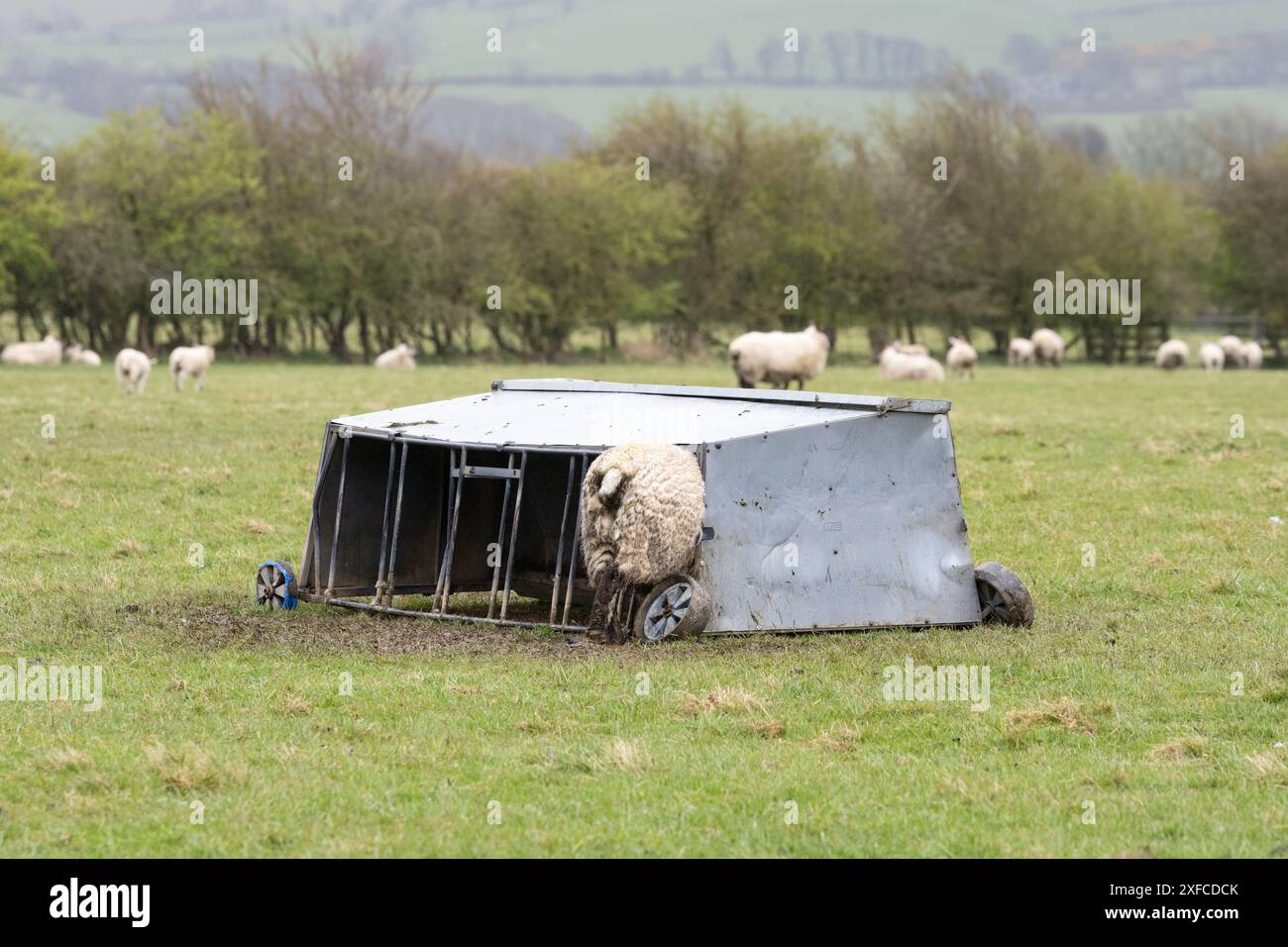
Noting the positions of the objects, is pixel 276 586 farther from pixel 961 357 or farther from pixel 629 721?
pixel 961 357

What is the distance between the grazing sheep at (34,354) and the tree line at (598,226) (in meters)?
3.76

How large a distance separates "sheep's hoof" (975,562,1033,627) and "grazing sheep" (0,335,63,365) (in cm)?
4299

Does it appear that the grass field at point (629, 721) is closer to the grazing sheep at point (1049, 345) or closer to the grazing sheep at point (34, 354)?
the grazing sheep at point (34, 354)

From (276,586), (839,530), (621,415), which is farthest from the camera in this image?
(276,586)

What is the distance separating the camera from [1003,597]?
11.6 m

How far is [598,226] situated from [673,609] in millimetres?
52095

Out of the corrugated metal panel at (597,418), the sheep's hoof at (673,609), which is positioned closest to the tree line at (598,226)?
the corrugated metal panel at (597,418)

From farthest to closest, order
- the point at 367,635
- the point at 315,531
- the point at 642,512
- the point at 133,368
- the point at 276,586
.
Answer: the point at 133,368 < the point at 315,531 < the point at 276,586 < the point at 367,635 < the point at 642,512

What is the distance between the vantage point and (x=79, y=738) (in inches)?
320

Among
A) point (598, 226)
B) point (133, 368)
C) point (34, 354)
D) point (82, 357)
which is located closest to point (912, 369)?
point (598, 226)

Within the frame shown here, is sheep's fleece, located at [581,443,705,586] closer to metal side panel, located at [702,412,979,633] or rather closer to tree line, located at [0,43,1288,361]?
metal side panel, located at [702,412,979,633]
